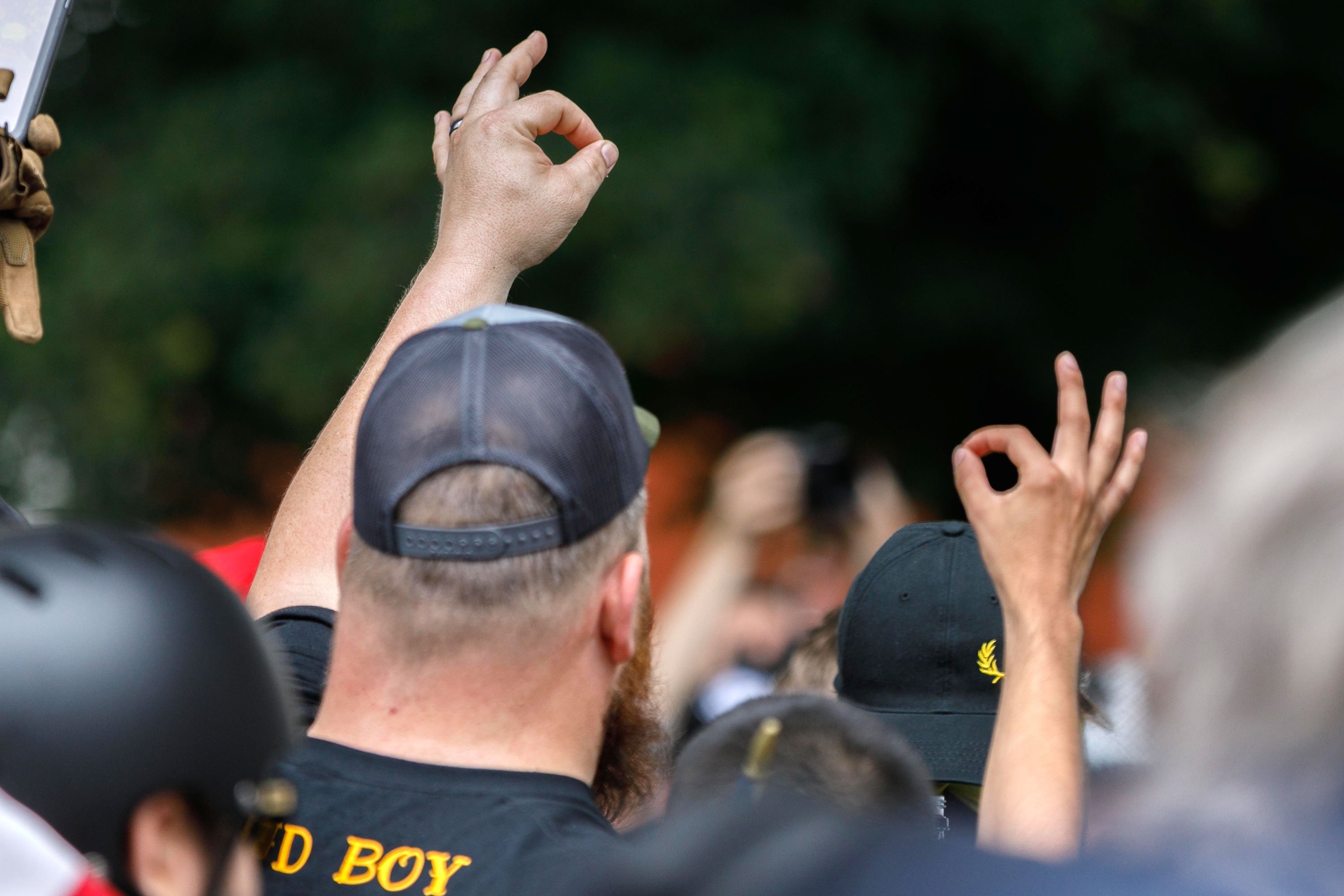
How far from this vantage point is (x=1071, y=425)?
1732mm

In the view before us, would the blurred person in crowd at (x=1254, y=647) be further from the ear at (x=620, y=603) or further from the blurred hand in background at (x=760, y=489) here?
the blurred hand in background at (x=760, y=489)

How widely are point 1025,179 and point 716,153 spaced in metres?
2.96

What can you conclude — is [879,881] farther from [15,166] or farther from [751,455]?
[751,455]

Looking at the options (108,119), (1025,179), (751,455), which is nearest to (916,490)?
(1025,179)

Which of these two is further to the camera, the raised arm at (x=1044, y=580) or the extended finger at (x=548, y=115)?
the extended finger at (x=548, y=115)

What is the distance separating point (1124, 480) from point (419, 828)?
0.94m

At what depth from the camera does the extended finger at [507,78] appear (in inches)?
104

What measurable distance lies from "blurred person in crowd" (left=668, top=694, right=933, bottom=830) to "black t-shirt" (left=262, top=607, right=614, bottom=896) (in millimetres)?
146

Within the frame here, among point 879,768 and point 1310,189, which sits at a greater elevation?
point 879,768

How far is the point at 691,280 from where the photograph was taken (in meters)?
8.23

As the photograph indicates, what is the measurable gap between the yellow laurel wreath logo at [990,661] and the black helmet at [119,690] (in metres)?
1.31

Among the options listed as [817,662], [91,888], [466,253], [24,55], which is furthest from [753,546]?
[91,888]

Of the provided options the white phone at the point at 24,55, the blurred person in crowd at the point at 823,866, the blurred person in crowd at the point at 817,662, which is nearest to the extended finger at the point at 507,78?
the white phone at the point at 24,55

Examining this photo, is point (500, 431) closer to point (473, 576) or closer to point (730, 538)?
point (473, 576)
